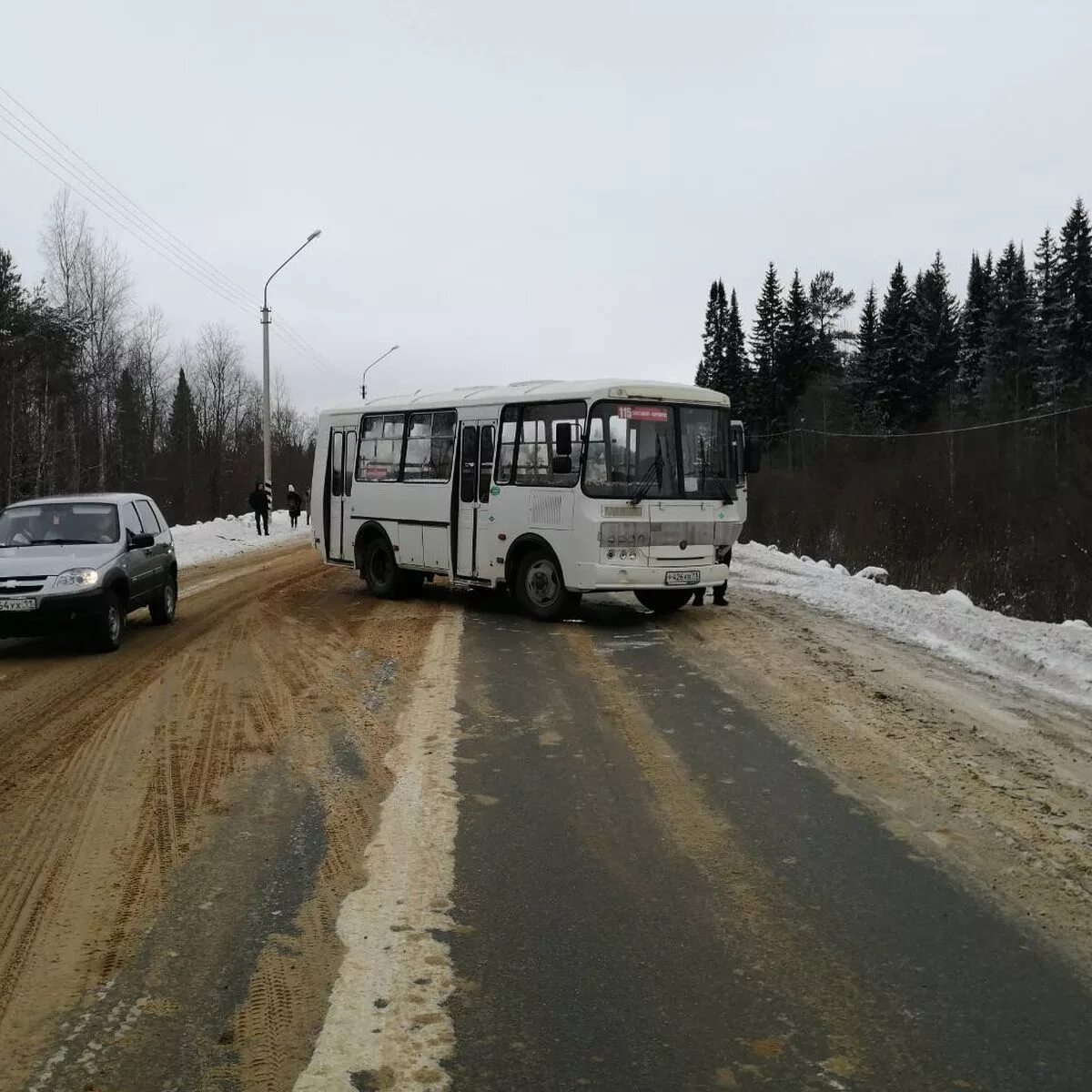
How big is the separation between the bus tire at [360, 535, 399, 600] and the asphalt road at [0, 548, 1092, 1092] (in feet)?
22.0

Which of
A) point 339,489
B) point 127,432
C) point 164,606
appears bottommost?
point 164,606

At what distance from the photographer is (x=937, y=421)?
67.1 meters

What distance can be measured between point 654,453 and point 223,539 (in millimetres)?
22819

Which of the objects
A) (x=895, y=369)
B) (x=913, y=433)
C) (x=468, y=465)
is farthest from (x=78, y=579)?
(x=895, y=369)

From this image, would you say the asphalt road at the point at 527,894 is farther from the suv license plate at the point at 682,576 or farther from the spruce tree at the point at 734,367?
the spruce tree at the point at 734,367

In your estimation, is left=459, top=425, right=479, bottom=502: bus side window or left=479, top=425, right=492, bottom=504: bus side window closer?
left=479, top=425, right=492, bottom=504: bus side window

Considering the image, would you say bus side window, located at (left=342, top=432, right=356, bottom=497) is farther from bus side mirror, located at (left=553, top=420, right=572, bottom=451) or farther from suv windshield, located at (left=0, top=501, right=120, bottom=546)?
bus side mirror, located at (left=553, top=420, right=572, bottom=451)

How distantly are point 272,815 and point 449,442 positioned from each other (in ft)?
30.0

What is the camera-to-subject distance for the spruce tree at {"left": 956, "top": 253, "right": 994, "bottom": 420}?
67.9 m

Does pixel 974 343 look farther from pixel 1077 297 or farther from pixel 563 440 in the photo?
pixel 563 440

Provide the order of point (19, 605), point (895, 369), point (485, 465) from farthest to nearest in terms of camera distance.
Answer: point (895, 369), point (485, 465), point (19, 605)

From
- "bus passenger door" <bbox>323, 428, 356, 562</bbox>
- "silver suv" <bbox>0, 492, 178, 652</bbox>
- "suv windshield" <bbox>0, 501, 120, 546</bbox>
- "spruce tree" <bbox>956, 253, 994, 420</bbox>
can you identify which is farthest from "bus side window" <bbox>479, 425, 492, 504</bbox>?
"spruce tree" <bbox>956, 253, 994, 420</bbox>

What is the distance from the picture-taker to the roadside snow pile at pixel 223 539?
1009 inches

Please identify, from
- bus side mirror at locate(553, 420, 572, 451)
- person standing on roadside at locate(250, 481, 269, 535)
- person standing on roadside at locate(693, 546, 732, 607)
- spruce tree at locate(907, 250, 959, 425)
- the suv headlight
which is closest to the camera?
the suv headlight
